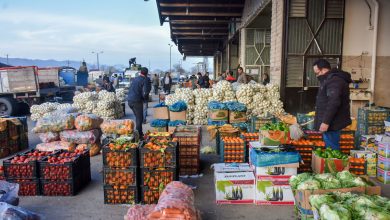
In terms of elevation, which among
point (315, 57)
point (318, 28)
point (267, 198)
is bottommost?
point (267, 198)

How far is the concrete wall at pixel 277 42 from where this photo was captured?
10.2 m

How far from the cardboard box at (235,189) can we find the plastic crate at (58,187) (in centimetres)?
228

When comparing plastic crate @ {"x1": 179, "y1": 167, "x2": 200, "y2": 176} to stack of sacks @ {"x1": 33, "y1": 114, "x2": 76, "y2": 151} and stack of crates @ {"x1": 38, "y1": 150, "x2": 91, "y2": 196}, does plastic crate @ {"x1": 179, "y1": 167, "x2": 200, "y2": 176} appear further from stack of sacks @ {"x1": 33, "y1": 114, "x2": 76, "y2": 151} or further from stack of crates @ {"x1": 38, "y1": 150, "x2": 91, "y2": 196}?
stack of sacks @ {"x1": 33, "y1": 114, "x2": 76, "y2": 151}

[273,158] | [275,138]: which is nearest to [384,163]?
[275,138]

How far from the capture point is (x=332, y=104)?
495 centimetres

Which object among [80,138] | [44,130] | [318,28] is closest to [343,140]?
[318,28]

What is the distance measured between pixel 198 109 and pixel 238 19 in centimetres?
874

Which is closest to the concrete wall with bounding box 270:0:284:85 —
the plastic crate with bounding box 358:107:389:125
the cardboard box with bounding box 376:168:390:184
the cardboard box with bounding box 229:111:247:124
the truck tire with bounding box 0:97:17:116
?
the cardboard box with bounding box 229:111:247:124

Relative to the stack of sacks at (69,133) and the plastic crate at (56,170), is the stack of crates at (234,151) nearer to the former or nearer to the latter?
the plastic crate at (56,170)

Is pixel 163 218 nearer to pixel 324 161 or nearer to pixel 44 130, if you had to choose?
pixel 324 161

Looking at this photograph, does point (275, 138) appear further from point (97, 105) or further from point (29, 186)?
point (97, 105)

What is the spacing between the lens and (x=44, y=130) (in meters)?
7.68

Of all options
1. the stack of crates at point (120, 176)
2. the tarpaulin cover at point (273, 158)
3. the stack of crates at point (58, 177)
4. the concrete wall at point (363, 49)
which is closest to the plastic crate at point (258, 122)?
the concrete wall at point (363, 49)

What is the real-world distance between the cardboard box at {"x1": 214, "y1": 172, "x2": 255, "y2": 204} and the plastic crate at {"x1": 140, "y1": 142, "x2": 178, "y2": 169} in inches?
28.8
